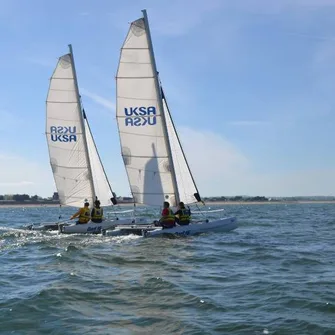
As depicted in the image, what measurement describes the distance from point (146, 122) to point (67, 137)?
619 cm

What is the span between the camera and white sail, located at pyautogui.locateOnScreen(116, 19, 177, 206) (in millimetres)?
24453

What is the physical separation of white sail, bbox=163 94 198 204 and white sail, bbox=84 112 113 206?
608 centimetres

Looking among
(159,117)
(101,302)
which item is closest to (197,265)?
(101,302)

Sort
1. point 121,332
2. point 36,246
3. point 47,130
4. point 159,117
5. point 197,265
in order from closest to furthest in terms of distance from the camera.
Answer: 1. point 121,332
2. point 197,265
3. point 36,246
4. point 159,117
5. point 47,130

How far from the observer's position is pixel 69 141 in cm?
2892

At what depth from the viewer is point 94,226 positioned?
25.3 m

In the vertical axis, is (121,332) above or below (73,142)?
below

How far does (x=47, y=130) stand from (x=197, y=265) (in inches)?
653

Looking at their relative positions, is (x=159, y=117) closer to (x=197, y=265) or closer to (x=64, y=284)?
(x=197, y=265)

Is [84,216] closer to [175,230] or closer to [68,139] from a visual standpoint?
[68,139]

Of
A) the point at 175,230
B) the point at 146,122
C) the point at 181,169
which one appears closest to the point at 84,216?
the point at 181,169

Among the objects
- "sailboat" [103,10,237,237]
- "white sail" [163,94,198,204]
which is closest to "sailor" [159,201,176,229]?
"sailboat" [103,10,237,237]

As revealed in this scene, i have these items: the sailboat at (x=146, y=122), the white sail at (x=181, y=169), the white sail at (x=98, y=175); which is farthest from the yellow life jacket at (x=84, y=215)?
the white sail at (x=181, y=169)

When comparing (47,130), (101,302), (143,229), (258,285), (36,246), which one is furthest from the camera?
(47,130)
